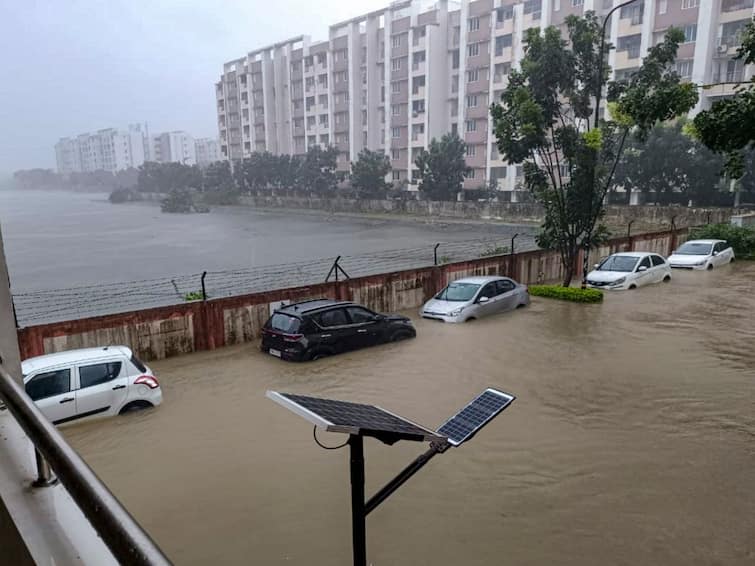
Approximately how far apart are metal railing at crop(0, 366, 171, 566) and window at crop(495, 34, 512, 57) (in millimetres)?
63722

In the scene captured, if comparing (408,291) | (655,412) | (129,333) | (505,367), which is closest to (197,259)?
(408,291)

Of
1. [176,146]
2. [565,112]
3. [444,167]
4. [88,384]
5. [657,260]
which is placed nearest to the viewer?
[88,384]

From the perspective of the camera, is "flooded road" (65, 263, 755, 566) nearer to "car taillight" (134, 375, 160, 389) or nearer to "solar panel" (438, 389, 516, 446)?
"car taillight" (134, 375, 160, 389)

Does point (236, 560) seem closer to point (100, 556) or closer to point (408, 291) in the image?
point (100, 556)

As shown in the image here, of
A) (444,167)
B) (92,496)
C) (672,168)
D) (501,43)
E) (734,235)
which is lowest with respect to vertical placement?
(734,235)

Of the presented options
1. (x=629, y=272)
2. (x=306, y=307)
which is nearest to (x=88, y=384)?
(x=306, y=307)

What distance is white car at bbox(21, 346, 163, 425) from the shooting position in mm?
8414

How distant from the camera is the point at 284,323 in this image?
12.3m

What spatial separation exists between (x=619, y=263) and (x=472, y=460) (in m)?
15.2

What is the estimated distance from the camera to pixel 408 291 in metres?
17.0

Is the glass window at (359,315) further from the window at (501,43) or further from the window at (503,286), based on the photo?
the window at (501,43)

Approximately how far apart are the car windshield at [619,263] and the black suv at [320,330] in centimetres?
1067

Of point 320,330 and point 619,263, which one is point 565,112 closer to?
point 619,263

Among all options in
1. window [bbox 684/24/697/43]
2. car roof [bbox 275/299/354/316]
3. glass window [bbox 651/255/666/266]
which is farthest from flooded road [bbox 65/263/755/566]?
window [bbox 684/24/697/43]
